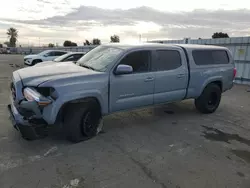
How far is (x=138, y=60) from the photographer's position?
181 inches

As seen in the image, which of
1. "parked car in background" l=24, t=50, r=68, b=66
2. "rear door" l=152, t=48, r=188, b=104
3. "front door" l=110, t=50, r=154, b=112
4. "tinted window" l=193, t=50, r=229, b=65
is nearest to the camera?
"front door" l=110, t=50, r=154, b=112

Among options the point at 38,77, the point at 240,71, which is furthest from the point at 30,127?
the point at 240,71

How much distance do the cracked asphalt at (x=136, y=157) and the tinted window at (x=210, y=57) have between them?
5.29 ft

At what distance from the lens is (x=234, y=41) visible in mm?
11688

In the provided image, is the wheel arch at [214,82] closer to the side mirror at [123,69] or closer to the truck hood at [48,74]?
the side mirror at [123,69]

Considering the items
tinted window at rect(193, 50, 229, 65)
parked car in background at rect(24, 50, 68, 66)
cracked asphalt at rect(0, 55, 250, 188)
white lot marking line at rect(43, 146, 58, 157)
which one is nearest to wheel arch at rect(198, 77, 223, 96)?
tinted window at rect(193, 50, 229, 65)

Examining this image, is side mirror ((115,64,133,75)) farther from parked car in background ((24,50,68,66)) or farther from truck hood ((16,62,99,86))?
parked car in background ((24,50,68,66))

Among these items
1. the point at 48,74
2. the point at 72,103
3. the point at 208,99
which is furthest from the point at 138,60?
the point at 208,99

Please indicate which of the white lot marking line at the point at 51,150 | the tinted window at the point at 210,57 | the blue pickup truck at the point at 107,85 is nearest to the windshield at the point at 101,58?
the blue pickup truck at the point at 107,85

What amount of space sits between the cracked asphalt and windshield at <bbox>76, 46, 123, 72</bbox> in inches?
54.3

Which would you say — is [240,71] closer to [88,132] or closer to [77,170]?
[88,132]

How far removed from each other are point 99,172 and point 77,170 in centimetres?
32

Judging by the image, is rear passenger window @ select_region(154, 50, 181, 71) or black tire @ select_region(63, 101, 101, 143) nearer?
black tire @ select_region(63, 101, 101, 143)

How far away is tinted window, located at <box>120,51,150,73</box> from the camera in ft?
14.4
